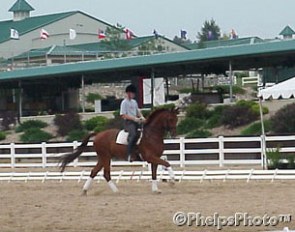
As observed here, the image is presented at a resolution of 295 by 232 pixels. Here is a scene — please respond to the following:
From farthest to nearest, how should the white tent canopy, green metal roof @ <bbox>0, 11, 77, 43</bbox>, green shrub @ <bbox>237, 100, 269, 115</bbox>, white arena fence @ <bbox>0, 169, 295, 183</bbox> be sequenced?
green metal roof @ <bbox>0, 11, 77, 43</bbox>, green shrub @ <bbox>237, 100, 269, 115</bbox>, the white tent canopy, white arena fence @ <bbox>0, 169, 295, 183</bbox>

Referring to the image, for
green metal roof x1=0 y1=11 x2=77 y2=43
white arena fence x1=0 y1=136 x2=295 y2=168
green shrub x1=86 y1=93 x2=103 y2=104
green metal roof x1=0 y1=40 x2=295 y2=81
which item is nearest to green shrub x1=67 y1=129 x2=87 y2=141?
green metal roof x1=0 y1=40 x2=295 y2=81

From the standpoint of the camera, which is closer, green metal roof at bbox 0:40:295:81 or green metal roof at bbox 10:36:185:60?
green metal roof at bbox 0:40:295:81

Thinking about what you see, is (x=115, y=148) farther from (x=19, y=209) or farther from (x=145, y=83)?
(x=145, y=83)

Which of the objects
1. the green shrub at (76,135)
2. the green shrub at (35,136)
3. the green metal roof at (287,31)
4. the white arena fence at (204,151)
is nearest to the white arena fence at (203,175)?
the white arena fence at (204,151)

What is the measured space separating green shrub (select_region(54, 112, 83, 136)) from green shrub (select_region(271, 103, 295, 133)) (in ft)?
47.1

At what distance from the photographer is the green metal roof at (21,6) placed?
111938mm

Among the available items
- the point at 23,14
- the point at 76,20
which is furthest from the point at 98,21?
the point at 23,14

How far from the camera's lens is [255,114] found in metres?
43.3

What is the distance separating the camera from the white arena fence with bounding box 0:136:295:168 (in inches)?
1139

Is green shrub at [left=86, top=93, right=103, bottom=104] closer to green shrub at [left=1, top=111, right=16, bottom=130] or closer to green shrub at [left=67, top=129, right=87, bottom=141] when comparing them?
green shrub at [left=1, top=111, right=16, bottom=130]

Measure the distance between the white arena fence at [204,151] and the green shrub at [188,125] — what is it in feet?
33.1

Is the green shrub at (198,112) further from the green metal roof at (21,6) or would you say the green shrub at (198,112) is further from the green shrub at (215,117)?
the green metal roof at (21,6)

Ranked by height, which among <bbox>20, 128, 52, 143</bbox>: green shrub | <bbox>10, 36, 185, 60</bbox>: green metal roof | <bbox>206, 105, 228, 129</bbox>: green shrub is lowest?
<bbox>20, 128, 52, 143</bbox>: green shrub

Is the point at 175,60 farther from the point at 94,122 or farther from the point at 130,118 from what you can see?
the point at 130,118
